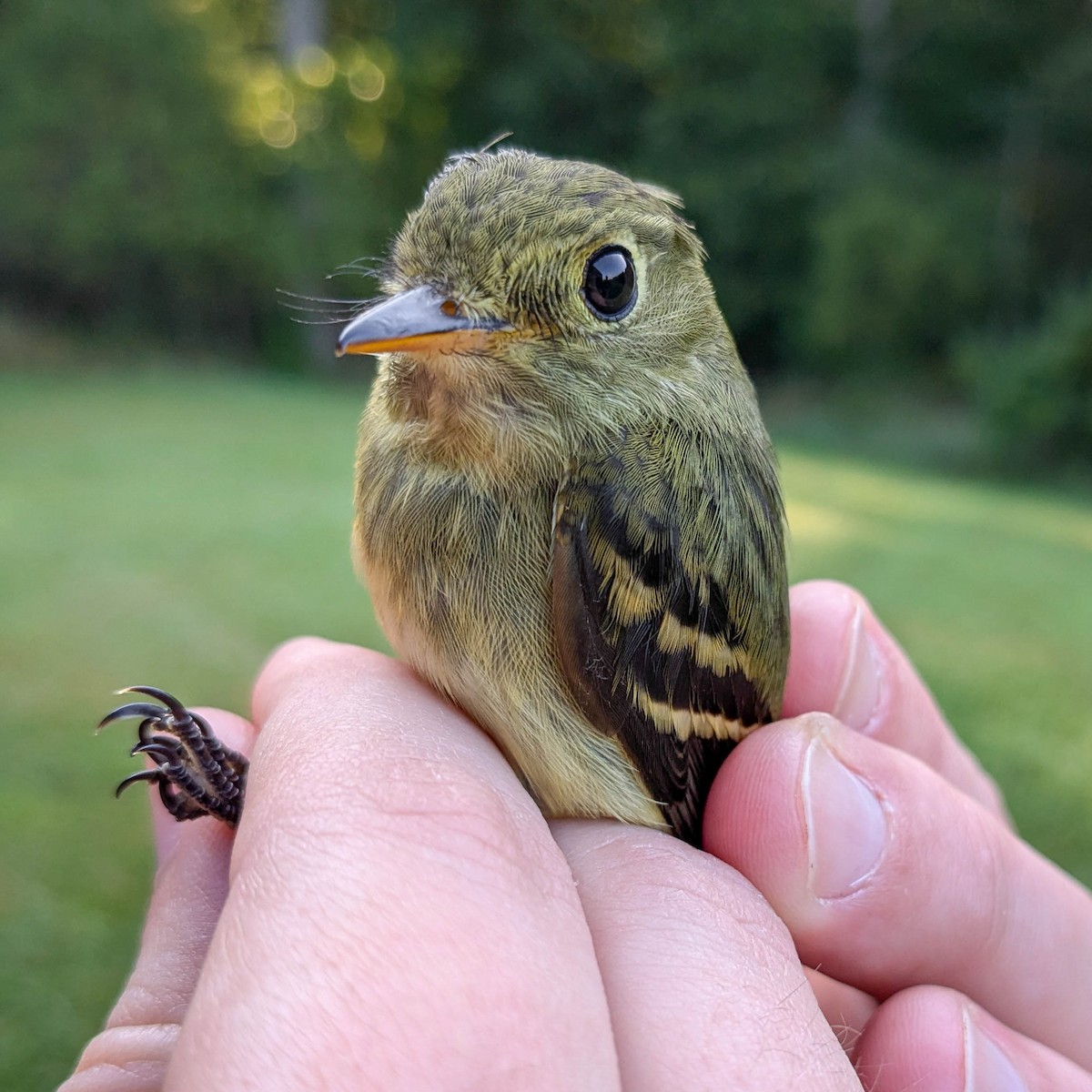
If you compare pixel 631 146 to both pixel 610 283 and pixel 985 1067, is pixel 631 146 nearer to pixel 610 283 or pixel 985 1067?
pixel 610 283

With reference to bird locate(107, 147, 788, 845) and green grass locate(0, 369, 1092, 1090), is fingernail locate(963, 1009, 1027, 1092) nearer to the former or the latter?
bird locate(107, 147, 788, 845)

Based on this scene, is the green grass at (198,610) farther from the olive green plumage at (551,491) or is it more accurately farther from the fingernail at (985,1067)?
the fingernail at (985,1067)

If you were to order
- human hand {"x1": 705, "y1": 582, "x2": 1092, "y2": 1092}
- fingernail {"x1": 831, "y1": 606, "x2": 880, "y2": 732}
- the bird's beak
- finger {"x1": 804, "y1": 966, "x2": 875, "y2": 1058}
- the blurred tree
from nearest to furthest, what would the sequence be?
the bird's beak → human hand {"x1": 705, "y1": 582, "x2": 1092, "y2": 1092} → finger {"x1": 804, "y1": 966, "x2": 875, "y2": 1058} → fingernail {"x1": 831, "y1": 606, "x2": 880, "y2": 732} → the blurred tree

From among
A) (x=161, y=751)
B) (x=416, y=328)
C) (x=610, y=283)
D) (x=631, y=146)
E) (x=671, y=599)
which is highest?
(x=631, y=146)

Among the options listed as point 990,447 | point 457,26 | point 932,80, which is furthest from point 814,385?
point 457,26

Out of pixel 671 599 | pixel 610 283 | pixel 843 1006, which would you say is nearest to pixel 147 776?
pixel 671 599

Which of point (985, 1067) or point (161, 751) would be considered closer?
point (985, 1067)

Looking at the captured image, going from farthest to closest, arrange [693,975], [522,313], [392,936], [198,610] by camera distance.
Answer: [198,610], [522,313], [693,975], [392,936]

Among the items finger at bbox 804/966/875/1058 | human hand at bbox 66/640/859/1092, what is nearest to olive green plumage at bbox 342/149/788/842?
human hand at bbox 66/640/859/1092
